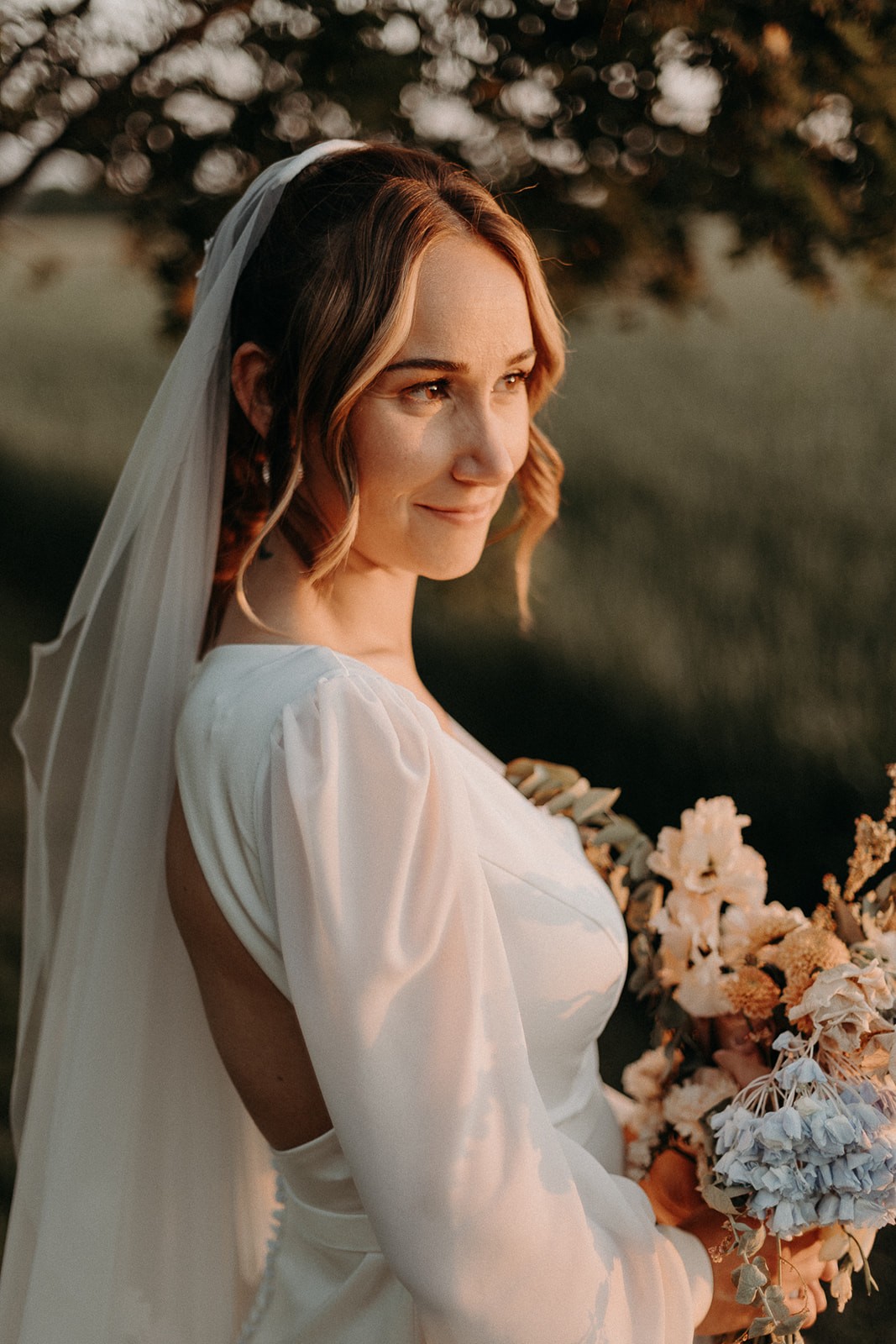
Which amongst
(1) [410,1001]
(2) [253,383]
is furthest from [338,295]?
(1) [410,1001]

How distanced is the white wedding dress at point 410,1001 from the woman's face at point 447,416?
265mm

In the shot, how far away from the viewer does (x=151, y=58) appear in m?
2.23

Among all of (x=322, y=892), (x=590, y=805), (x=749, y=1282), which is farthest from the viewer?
(x=590, y=805)

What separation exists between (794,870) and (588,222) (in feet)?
6.71

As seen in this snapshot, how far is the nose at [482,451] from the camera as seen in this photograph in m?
1.56

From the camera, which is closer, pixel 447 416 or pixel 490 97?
pixel 447 416

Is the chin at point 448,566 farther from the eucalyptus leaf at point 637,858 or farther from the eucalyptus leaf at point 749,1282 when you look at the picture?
the eucalyptus leaf at point 749,1282

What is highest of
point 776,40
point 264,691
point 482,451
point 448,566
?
point 776,40

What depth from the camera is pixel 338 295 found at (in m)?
1.48

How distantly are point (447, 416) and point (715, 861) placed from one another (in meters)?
0.74

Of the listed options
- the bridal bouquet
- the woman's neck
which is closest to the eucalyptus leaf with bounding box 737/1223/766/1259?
the bridal bouquet

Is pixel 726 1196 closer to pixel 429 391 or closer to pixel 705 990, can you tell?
pixel 705 990

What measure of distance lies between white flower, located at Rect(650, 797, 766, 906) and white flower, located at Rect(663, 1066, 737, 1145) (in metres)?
0.24

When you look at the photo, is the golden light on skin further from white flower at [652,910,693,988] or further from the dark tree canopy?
white flower at [652,910,693,988]
